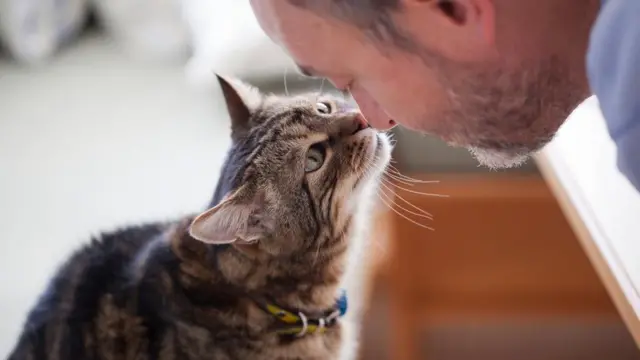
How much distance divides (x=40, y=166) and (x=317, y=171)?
79cm

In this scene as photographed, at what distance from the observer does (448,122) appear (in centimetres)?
72

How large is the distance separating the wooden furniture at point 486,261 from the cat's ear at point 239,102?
59 centimetres

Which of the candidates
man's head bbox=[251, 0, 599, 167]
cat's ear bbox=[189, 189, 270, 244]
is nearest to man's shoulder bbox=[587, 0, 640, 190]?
man's head bbox=[251, 0, 599, 167]

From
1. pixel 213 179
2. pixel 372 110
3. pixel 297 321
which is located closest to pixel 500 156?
pixel 372 110

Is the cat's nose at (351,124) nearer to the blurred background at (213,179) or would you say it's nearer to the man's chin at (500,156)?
the man's chin at (500,156)

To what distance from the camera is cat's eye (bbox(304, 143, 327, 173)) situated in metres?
1.05

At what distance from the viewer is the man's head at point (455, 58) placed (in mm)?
595

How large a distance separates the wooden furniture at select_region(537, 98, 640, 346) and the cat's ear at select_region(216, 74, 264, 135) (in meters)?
0.45

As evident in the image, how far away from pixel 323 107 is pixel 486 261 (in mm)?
798

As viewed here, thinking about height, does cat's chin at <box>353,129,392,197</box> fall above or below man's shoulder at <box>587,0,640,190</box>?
below

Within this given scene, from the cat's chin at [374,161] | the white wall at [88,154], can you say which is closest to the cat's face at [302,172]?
the cat's chin at [374,161]

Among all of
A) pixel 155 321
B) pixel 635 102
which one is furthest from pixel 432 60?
pixel 155 321

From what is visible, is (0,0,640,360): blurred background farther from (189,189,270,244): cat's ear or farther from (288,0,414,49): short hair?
(288,0,414,49): short hair

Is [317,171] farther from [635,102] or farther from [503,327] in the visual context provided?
[503,327]
